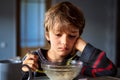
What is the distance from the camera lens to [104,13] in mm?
7141

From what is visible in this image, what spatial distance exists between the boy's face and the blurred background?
5.16 metres

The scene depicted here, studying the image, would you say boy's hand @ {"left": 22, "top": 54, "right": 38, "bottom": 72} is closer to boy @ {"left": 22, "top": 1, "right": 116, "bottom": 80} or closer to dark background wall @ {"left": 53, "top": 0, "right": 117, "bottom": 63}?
boy @ {"left": 22, "top": 1, "right": 116, "bottom": 80}

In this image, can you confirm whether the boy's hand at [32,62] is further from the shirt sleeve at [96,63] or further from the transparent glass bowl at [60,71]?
the shirt sleeve at [96,63]

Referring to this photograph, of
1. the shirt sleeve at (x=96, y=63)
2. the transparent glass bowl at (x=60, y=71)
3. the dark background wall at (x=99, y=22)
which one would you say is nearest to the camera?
the transparent glass bowl at (x=60, y=71)

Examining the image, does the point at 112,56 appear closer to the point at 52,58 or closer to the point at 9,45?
the point at 9,45

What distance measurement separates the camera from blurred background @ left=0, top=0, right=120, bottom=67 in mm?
6270

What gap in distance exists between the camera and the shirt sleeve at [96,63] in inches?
45.8

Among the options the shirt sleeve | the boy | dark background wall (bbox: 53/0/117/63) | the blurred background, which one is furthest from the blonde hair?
dark background wall (bbox: 53/0/117/63)

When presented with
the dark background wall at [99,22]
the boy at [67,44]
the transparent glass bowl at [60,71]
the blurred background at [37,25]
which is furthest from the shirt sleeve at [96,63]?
the dark background wall at [99,22]

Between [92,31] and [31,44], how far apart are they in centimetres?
162

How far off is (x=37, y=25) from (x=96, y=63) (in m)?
5.62

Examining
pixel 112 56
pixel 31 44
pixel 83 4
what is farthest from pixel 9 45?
pixel 112 56

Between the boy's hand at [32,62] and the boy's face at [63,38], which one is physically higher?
the boy's face at [63,38]

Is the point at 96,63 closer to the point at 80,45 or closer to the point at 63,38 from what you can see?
the point at 80,45
